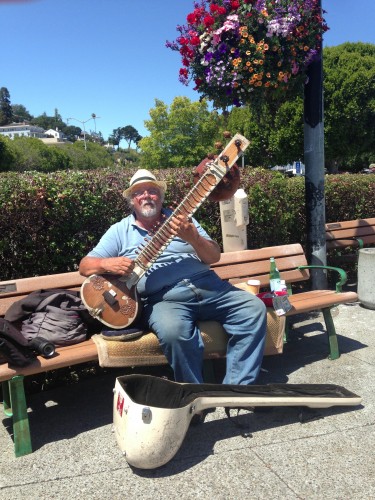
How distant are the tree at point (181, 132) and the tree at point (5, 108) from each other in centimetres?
14512

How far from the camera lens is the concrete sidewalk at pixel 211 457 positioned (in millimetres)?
2311

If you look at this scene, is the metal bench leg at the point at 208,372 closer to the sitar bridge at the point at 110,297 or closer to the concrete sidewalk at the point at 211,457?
the concrete sidewalk at the point at 211,457

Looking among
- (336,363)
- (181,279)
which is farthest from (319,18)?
(336,363)

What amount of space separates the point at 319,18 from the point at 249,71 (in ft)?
2.65

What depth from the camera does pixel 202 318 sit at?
325cm

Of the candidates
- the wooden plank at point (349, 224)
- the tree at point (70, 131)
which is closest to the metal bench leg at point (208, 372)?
the wooden plank at point (349, 224)

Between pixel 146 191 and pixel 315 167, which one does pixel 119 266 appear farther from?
pixel 315 167

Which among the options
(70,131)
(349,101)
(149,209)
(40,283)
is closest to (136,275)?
(149,209)

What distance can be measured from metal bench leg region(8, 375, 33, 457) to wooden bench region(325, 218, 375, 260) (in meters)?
4.15

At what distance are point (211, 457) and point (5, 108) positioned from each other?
192585 mm

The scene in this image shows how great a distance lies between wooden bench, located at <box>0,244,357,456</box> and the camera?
2.66 meters

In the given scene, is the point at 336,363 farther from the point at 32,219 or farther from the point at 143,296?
the point at 32,219

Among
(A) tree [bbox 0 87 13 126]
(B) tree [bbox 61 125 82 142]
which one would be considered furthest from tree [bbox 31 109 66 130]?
(A) tree [bbox 0 87 13 126]

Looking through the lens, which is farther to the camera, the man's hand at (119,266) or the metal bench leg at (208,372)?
the metal bench leg at (208,372)
